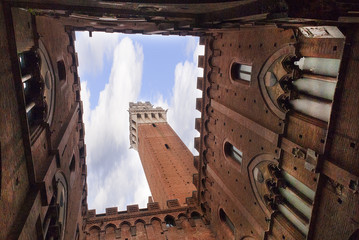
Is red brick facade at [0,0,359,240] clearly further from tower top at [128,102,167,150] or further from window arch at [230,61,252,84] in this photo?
tower top at [128,102,167,150]

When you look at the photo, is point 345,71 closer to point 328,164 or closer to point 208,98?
point 328,164

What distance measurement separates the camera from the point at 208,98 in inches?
630

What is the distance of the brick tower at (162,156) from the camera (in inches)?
1059

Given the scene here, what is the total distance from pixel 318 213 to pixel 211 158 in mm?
8547

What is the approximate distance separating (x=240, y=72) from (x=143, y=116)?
34.4 m

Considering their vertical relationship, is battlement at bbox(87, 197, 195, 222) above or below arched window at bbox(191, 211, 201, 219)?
above

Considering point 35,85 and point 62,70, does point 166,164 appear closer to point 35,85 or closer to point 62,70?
point 62,70

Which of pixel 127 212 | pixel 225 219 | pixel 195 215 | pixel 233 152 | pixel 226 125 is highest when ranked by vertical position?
pixel 226 125

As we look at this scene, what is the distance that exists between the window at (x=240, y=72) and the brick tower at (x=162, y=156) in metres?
14.8

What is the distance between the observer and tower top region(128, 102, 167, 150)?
45.6 m

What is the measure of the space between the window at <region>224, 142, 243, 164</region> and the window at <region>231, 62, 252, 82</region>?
3475mm

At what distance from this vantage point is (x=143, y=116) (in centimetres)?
4612

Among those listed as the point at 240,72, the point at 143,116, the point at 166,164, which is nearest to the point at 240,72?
the point at 240,72

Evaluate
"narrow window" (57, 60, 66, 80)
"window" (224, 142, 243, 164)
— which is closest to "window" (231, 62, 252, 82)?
"window" (224, 142, 243, 164)
